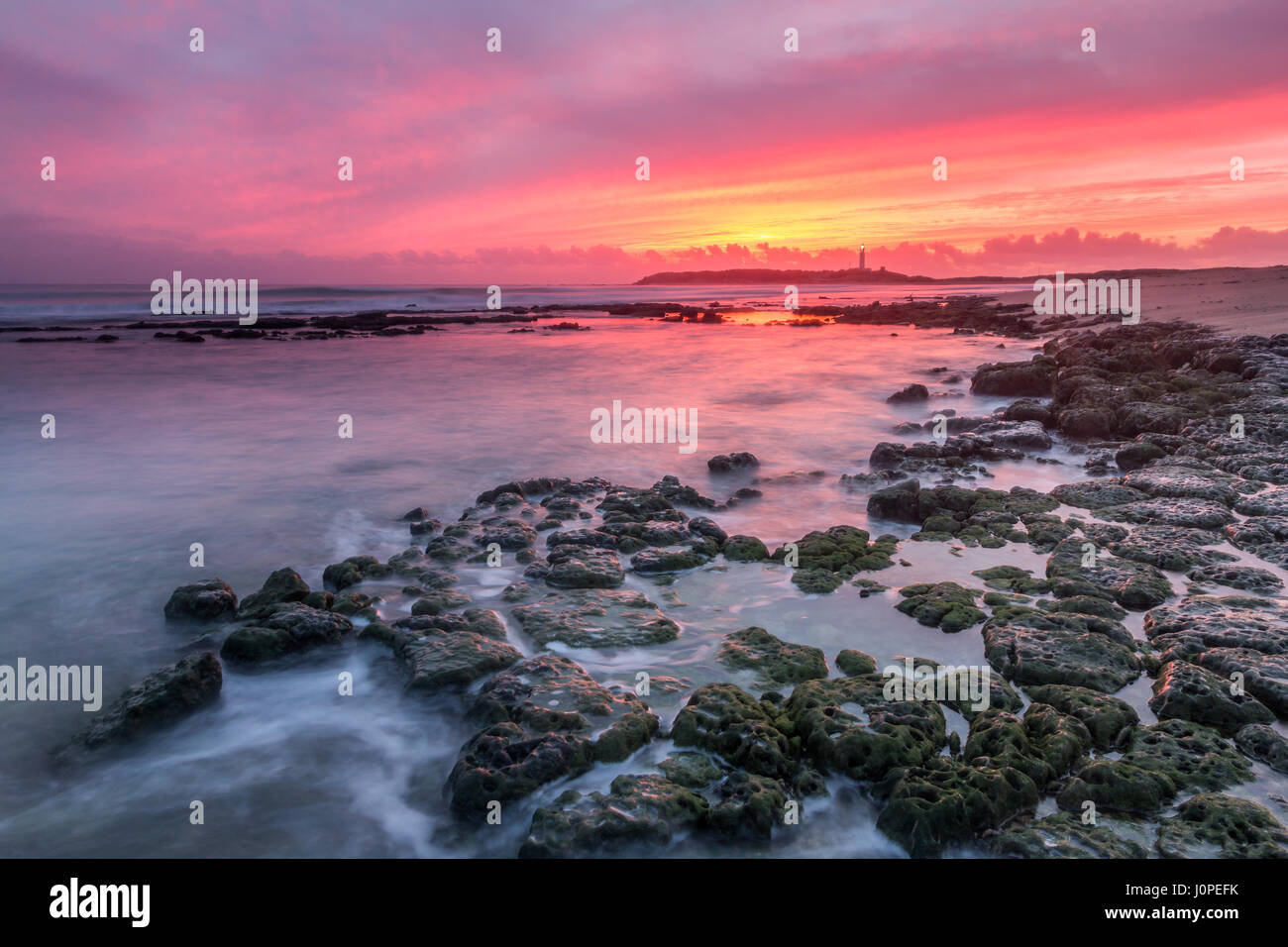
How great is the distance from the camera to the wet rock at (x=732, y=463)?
9906 millimetres

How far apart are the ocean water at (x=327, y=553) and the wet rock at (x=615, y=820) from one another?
0.17 meters

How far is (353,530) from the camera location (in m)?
7.85

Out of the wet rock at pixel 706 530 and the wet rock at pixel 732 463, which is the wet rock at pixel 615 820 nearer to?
the wet rock at pixel 706 530

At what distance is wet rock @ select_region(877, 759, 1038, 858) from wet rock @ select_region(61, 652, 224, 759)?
14.3 ft

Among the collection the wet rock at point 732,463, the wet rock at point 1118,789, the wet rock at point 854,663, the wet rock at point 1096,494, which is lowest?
the wet rock at point 1118,789

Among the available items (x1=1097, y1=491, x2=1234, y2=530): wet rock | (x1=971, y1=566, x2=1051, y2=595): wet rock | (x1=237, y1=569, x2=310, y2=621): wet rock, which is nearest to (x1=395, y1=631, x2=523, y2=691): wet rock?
(x1=237, y1=569, x2=310, y2=621): wet rock

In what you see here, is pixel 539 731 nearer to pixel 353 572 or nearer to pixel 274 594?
pixel 274 594

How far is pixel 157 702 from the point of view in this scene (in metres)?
4.30

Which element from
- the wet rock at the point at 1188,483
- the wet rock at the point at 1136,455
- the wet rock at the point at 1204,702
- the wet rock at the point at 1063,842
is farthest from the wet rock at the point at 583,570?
the wet rock at the point at 1136,455

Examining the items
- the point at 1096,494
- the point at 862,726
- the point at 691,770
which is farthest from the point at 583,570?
the point at 1096,494

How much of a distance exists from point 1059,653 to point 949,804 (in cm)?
190

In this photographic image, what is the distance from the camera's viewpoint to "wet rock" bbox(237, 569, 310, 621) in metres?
5.63

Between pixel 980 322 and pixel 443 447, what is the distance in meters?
28.7

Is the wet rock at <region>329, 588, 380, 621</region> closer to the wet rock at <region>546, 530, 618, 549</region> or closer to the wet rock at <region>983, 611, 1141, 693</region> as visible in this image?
the wet rock at <region>546, 530, 618, 549</region>
